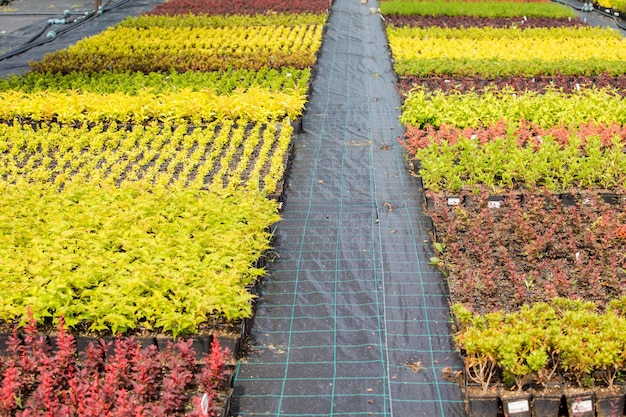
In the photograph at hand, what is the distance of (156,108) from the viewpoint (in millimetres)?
A: 11594

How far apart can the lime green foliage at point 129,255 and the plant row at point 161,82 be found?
180 inches

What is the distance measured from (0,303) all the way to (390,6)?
16346 mm

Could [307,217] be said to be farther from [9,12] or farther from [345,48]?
[9,12]

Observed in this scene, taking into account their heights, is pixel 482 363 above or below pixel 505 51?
below

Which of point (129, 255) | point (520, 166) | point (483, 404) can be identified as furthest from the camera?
point (520, 166)

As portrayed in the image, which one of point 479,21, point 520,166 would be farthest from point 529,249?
point 479,21

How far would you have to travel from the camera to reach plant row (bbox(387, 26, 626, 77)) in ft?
45.3

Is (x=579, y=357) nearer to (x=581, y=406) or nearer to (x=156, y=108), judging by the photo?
(x=581, y=406)

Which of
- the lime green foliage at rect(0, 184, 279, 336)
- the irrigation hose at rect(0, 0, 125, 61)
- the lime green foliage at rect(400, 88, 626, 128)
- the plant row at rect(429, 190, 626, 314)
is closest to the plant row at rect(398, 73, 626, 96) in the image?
the lime green foliage at rect(400, 88, 626, 128)

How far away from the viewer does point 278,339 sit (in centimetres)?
668

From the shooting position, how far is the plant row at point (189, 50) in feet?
47.6

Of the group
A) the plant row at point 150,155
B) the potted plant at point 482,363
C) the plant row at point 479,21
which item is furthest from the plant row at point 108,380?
the plant row at point 479,21

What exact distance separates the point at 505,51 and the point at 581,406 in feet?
37.0

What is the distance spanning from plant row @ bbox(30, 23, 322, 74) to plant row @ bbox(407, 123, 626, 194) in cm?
572
